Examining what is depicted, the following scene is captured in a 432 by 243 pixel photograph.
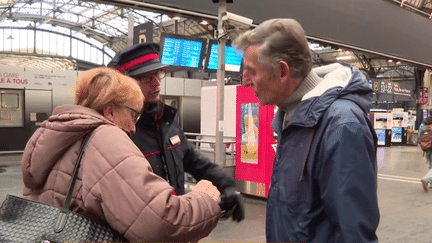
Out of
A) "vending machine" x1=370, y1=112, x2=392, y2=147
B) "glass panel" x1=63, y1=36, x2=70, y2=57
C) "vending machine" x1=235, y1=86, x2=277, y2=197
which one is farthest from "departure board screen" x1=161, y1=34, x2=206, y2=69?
"glass panel" x1=63, y1=36, x2=70, y2=57

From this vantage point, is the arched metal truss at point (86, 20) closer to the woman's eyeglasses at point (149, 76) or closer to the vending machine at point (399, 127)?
the vending machine at point (399, 127)

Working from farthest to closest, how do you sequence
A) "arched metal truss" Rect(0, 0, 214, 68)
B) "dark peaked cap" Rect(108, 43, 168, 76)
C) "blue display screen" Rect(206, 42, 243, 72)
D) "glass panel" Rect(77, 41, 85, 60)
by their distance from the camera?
"glass panel" Rect(77, 41, 85, 60) → "arched metal truss" Rect(0, 0, 214, 68) → "blue display screen" Rect(206, 42, 243, 72) → "dark peaked cap" Rect(108, 43, 168, 76)

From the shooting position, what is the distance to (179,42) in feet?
29.3

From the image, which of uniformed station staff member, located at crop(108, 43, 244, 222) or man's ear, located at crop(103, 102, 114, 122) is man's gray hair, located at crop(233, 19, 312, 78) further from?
uniformed station staff member, located at crop(108, 43, 244, 222)

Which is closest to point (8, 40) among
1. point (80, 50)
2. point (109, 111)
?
point (80, 50)

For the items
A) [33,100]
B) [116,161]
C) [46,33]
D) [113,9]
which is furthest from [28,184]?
[46,33]

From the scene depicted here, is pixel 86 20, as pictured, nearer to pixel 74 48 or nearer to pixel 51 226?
pixel 74 48

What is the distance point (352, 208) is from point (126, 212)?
0.66 metres

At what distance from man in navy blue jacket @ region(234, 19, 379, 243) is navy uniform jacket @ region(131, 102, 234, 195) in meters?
0.66

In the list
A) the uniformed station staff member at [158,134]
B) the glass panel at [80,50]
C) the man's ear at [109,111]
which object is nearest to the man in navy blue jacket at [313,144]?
the man's ear at [109,111]

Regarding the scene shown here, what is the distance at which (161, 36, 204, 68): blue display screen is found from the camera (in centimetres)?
886

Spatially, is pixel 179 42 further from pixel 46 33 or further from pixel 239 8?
pixel 46 33

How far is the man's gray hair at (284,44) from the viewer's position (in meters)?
1.34

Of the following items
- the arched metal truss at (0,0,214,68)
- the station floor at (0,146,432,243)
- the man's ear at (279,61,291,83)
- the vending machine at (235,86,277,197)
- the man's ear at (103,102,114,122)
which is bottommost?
the station floor at (0,146,432,243)
